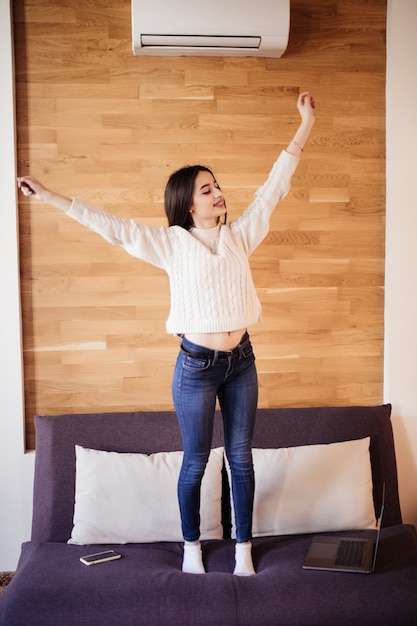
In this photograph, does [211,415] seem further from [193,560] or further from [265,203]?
[265,203]

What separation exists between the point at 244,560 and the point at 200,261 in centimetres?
108

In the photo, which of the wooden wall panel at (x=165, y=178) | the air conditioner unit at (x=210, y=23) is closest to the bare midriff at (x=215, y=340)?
the wooden wall panel at (x=165, y=178)

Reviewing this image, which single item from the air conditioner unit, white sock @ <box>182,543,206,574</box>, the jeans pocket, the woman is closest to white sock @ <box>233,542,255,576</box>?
the woman

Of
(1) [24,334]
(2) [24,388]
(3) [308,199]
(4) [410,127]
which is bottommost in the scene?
(2) [24,388]

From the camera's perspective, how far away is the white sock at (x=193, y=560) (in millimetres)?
2340

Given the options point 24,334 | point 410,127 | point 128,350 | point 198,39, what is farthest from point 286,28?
point 24,334

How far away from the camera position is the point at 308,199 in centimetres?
305

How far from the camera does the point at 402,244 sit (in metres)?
3.05

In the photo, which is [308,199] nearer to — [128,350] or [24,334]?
[128,350]

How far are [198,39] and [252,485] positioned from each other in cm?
185

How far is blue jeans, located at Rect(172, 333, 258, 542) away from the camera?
227 cm

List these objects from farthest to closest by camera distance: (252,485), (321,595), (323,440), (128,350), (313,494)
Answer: (128,350), (323,440), (313,494), (252,485), (321,595)

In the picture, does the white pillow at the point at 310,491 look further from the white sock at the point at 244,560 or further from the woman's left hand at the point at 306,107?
the woman's left hand at the point at 306,107

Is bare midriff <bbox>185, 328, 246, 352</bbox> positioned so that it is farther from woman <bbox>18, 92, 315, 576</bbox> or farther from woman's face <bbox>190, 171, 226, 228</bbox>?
woman's face <bbox>190, 171, 226, 228</bbox>
